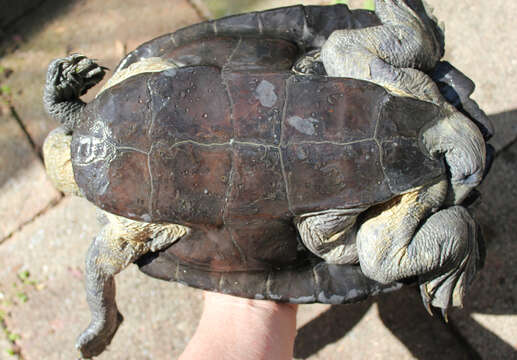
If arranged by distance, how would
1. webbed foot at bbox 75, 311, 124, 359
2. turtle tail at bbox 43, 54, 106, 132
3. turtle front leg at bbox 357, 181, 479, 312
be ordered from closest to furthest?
turtle front leg at bbox 357, 181, 479, 312
turtle tail at bbox 43, 54, 106, 132
webbed foot at bbox 75, 311, 124, 359

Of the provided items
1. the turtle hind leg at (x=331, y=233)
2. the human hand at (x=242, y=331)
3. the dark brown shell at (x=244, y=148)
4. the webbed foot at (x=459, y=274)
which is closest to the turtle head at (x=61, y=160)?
the dark brown shell at (x=244, y=148)

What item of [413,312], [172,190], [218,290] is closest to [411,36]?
[172,190]

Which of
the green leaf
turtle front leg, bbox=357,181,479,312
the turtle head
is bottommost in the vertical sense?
the green leaf

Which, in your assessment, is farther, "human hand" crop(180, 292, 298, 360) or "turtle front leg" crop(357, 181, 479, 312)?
"human hand" crop(180, 292, 298, 360)

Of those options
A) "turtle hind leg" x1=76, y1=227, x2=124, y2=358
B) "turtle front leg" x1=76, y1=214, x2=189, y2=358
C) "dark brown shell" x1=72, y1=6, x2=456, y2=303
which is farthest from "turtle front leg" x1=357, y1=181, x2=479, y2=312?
"turtle hind leg" x1=76, y1=227, x2=124, y2=358

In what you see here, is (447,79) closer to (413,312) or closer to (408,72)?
(408,72)

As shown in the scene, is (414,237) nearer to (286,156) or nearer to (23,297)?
(286,156)

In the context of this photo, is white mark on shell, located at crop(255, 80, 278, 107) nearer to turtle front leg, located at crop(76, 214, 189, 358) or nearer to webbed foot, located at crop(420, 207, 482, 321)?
turtle front leg, located at crop(76, 214, 189, 358)

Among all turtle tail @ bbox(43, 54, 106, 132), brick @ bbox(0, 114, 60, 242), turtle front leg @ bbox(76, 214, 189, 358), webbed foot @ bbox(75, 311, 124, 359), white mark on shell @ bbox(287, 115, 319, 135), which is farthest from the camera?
brick @ bbox(0, 114, 60, 242)

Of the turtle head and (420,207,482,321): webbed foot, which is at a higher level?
the turtle head
